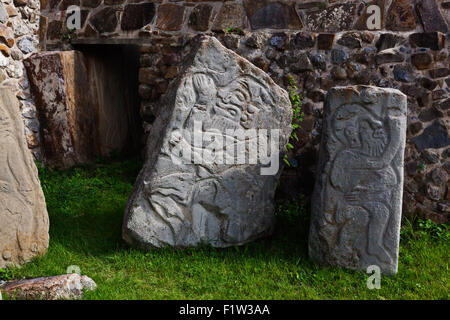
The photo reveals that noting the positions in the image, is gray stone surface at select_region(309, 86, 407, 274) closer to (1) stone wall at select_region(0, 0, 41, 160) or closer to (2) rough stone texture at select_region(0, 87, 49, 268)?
(2) rough stone texture at select_region(0, 87, 49, 268)

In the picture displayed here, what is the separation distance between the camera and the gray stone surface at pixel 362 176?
3324 mm

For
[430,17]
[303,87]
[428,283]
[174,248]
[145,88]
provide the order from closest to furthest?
1. [428,283]
2. [174,248]
3. [430,17]
4. [303,87]
5. [145,88]

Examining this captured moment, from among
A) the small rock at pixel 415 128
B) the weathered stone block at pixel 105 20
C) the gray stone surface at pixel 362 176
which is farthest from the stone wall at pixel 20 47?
the small rock at pixel 415 128

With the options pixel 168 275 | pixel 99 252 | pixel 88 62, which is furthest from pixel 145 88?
pixel 168 275

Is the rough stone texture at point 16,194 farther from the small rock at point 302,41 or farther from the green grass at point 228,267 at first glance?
the small rock at point 302,41

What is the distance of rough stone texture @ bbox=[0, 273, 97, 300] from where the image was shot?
292 cm

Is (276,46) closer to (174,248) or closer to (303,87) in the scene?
(303,87)

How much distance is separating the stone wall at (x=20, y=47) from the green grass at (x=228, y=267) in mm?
1448

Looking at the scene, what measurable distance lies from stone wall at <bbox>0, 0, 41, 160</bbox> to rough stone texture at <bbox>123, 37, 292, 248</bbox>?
7.23 ft

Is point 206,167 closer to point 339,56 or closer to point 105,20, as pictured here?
point 339,56

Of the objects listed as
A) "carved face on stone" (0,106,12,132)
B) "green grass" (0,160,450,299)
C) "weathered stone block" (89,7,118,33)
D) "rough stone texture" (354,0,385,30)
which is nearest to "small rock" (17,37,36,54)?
"weathered stone block" (89,7,118,33)

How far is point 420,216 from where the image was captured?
14.7 feet

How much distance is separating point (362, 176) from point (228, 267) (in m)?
1.17

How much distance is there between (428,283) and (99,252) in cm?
245
